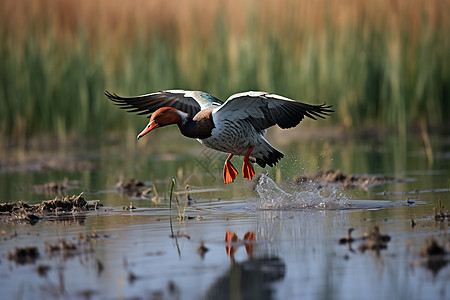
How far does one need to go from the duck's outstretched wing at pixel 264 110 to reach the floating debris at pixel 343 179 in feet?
4.42

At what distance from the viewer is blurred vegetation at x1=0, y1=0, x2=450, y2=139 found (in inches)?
567

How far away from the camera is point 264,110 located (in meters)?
8.35

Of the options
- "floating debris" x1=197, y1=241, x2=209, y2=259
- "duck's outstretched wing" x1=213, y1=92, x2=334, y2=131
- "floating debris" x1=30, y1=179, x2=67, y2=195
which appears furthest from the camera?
"floating debris" x1=30, y1=179, x2=67, y2=195

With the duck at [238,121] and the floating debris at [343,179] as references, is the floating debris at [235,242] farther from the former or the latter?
the floating debris at [343,179]

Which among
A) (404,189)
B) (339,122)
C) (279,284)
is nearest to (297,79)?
(339,122)

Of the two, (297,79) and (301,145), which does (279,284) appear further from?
(297,79)

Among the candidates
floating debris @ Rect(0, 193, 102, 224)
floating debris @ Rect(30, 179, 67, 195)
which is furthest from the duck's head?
floating debris @ Rect(30, 179, 67, 195)

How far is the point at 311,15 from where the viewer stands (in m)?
16.3

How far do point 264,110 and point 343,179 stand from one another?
166cm

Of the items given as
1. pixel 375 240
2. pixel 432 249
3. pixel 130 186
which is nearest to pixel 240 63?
pixel 130 186

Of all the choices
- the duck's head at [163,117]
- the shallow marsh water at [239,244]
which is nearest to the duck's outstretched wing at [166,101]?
the duck's head at [163,117]

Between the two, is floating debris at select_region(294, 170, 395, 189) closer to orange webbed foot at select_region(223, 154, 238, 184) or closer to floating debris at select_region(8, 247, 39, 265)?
orange webbed foot at select_region(223, 154, 238, 184)

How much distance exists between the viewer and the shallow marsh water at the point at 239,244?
4430 millimetres

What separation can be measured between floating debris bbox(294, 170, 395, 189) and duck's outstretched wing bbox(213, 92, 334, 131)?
4.42ft
